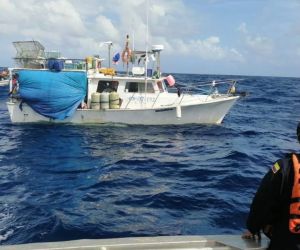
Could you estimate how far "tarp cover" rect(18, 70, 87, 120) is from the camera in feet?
61.5

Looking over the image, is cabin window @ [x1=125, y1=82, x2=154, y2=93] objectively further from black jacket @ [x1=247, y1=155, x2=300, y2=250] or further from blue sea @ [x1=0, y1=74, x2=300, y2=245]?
black jacket @ [x1=247, y1=155, x2=300, y2=250]

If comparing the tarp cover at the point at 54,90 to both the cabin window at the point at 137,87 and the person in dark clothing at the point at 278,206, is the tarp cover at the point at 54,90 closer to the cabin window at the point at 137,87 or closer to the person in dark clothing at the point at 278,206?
the cabin window at the point at 137,87

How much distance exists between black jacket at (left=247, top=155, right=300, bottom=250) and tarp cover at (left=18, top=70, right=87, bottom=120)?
1599 cm

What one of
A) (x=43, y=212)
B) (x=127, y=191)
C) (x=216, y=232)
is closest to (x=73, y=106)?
(x=127, y=191)

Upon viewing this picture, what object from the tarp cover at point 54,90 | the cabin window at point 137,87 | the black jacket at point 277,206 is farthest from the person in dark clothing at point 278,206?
the tarp cover at point 54,90

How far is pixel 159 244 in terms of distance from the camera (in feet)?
12.0

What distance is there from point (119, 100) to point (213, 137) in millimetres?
4551

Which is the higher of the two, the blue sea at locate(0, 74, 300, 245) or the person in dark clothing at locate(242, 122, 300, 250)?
the person in dark clothing at locate(242, 122, 300, 250)

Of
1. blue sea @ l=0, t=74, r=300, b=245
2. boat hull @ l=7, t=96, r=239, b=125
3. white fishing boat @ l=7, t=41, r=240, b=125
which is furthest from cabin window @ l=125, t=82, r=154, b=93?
blue sea @ l=0, t=74, r=300, b=245

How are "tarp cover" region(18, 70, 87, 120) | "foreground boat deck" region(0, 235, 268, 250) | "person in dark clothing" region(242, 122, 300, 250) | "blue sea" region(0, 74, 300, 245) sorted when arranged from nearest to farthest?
"person in dark clothing" region(242, 122, 300, 250) < "foreground boat deck" region(0, 235, 268, 250) < "blue sea" region(0, 74, 300, 245) < "tarp cover" region(18, 70, 87, 120)

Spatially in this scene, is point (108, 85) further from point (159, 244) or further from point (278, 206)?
point (278, 206)

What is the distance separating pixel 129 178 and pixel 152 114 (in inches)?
323

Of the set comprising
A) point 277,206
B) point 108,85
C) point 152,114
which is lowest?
point 152,114

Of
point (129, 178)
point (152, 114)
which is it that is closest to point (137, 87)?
point (152, 114)
